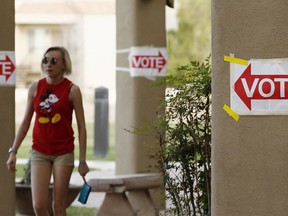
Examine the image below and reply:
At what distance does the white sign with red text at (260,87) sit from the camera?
21.7 ft

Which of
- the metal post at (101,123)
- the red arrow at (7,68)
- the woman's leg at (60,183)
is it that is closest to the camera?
the woman's leg at (60,183)

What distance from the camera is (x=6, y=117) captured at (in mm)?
9969

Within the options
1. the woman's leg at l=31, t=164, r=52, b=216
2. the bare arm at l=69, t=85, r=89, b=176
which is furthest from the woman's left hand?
Answer: the woman's leg at l=31, t=164, r=52, b=216

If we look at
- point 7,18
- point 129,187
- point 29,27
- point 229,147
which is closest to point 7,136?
point 7,18

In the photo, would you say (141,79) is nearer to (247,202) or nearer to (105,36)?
(247,202)

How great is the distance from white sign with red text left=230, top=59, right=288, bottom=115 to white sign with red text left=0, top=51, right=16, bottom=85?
12.2ft

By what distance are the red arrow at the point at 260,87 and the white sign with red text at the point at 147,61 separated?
683 cm

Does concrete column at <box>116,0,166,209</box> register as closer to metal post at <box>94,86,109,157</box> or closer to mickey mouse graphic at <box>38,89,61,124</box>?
mickey mouse graphic at <box>38,89,61,124</box>

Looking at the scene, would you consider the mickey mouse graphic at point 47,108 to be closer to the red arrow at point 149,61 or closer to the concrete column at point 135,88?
the concrete column at point 135,88

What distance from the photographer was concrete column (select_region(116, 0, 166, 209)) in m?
13.4

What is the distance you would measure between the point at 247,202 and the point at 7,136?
389cm

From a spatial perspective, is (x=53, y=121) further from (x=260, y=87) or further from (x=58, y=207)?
(x=260, y=87)

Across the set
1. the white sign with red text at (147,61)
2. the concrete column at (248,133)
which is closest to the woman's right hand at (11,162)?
the concrete column at (248,133)

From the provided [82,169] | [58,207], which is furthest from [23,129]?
[58,207]
